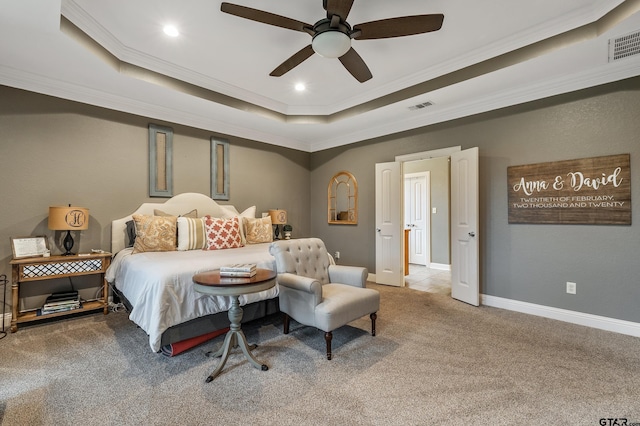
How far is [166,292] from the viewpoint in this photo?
7.59 feet

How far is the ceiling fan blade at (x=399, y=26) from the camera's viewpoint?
211cm

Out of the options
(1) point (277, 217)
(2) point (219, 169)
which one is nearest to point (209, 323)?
(1) point (277, 217)

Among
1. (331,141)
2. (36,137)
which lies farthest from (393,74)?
(36,137)

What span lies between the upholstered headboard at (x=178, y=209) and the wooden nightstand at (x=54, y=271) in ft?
1.22

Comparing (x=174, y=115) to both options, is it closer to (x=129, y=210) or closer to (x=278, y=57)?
(x=129, y=210)

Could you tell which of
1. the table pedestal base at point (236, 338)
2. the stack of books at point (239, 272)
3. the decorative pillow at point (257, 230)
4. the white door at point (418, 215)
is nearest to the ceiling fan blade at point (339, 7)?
the stack of books at point (239, 272)

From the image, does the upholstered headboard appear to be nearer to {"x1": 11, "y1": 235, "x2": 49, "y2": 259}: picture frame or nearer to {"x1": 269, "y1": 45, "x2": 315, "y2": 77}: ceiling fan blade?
{"x1": 11, "y1": 235, "x2": 49, "y2": 259}: picture frame

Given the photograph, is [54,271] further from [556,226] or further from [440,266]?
[440,266]

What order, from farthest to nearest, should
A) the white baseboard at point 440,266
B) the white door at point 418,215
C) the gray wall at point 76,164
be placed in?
the white door at point 418,215, the white baseboard at point 440,266, the gray wall at point 76,164

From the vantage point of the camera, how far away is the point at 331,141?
584 centimetres

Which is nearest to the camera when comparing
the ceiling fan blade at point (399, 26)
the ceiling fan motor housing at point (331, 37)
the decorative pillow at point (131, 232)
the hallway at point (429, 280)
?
the ceiling fan blade at point (399, 26)

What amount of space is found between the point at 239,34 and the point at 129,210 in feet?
8.86

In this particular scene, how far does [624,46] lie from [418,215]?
474 cm

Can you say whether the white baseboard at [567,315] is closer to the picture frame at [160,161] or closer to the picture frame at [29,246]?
the picture frame at [160,161]
